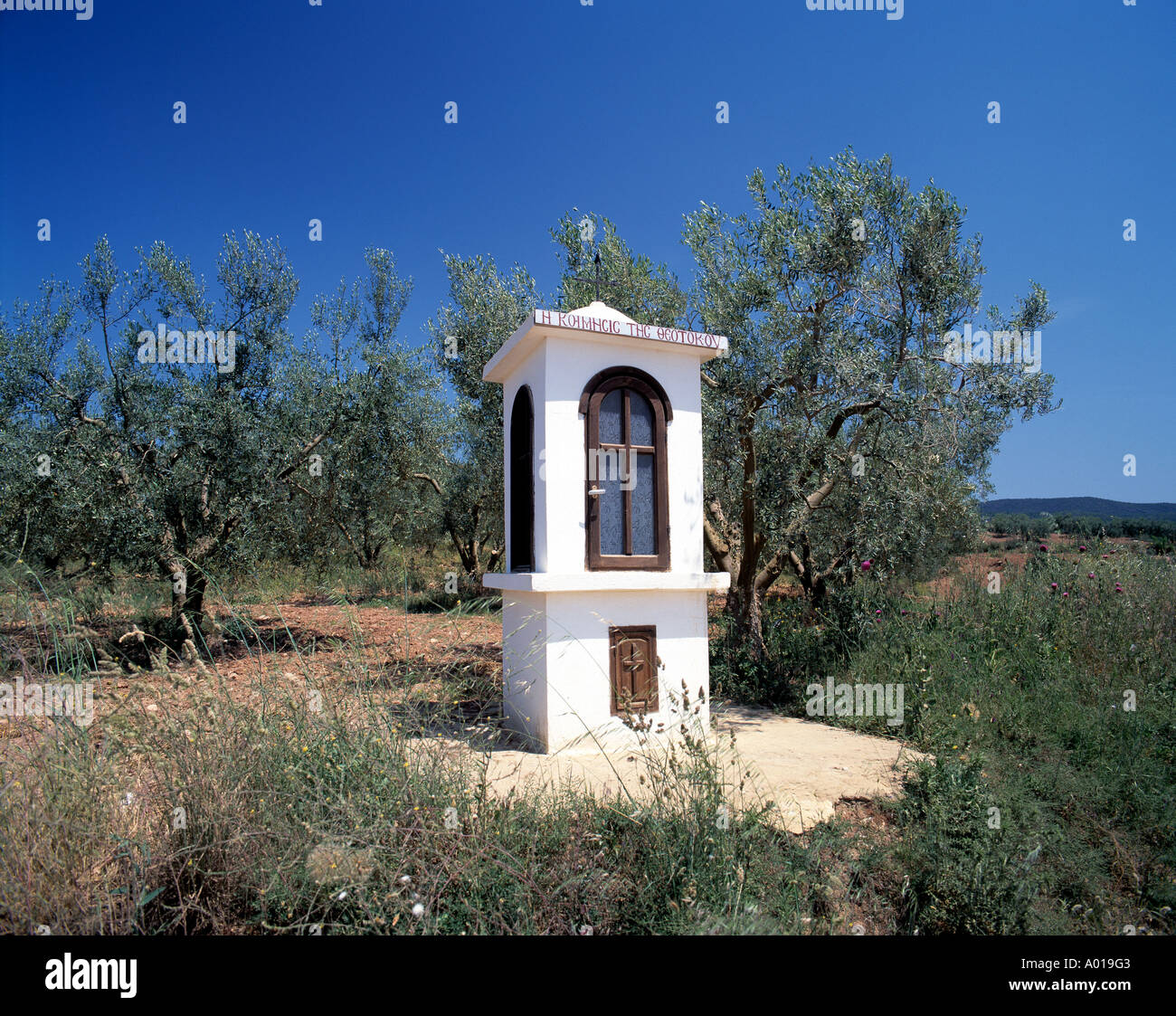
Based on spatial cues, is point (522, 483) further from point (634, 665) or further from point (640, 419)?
point (634, 665)

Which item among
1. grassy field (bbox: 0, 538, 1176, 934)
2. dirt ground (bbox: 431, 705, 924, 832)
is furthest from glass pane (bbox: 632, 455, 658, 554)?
grassy field (bbox: 0, 538, 1176, 934)

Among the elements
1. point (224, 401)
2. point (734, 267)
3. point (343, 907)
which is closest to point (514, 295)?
point (734, 267)

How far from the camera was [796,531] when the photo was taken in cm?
720

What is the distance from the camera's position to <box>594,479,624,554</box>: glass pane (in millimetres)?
6027

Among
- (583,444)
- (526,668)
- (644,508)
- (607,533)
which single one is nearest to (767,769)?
(526,668)

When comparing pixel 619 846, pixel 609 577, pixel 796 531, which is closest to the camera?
pixel 619 846

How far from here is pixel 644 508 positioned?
6191 millimetres

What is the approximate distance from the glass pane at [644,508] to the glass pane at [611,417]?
299 millimetres

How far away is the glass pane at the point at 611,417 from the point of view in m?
6.08

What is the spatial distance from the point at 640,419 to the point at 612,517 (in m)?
0.93

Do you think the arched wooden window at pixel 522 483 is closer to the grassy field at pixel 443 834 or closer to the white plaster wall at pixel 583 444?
the white plaster wall at pixel 583 444
